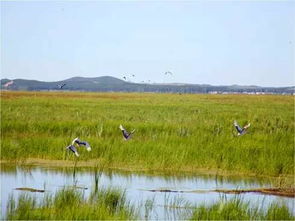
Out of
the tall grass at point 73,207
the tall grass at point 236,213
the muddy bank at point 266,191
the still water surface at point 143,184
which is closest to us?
the tall grass at point 73,207

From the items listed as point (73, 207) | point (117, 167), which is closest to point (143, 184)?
point (117, 167)

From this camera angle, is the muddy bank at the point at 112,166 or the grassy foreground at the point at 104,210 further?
the muddy bank at the point at 112,166

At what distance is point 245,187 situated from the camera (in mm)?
14219

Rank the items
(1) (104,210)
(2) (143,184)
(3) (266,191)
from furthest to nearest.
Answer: (2) (143,184), (3) (266,191), (1) (104,210)

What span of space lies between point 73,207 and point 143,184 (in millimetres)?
4706

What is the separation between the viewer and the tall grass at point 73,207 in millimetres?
9273

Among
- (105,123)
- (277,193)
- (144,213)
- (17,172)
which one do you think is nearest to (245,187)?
(277,193)

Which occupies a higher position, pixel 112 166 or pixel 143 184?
pixel 112 166

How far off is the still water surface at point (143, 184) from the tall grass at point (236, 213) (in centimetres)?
103

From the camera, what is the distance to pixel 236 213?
9.98m

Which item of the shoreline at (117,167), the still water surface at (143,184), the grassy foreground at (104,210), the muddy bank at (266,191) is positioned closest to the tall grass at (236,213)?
the grassy foreground at (104,210)

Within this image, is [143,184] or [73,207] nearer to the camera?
[73,207]

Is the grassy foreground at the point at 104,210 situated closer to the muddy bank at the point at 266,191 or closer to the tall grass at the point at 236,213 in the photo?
the tall grass at the point at 236,213

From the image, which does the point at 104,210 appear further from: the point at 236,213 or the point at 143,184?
the point at 143,184
